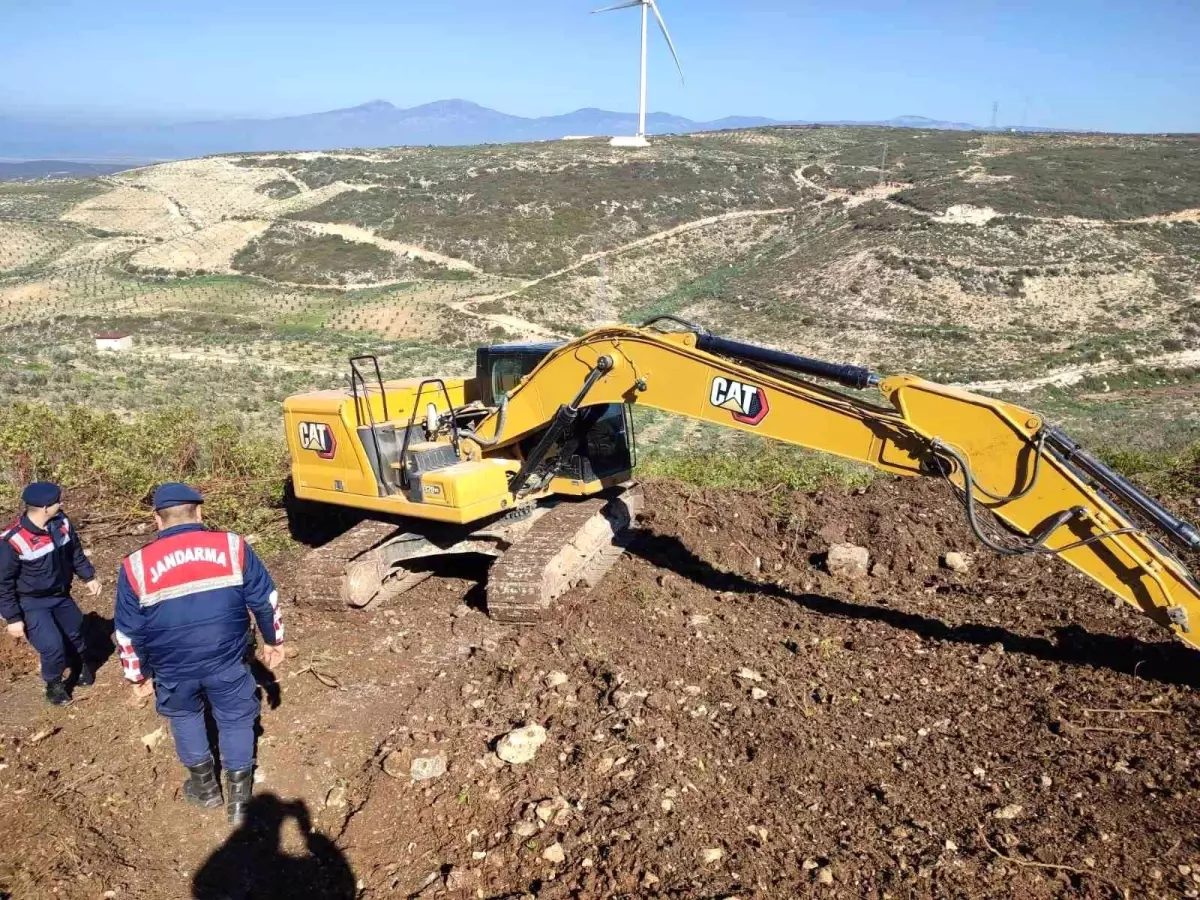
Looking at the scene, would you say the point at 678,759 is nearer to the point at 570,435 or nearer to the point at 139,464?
the point at 570,435

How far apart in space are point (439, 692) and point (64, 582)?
2924mm

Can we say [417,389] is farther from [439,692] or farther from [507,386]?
[439,692]

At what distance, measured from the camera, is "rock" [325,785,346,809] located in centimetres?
543

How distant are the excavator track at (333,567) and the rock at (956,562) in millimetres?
5571

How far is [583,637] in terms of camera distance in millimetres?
7293

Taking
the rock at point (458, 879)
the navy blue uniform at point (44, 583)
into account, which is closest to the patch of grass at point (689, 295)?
the navy blue uniform at point (44, 583)

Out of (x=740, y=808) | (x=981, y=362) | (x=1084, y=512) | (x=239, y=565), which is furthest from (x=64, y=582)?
(x=981, y=362)

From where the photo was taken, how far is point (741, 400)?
647cm

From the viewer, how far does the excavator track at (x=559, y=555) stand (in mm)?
7488

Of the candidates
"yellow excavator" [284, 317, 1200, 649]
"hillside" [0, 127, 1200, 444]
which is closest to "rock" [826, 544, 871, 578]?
"yellow excavator" [284, 317, 1200, 649]

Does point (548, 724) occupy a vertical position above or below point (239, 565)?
below

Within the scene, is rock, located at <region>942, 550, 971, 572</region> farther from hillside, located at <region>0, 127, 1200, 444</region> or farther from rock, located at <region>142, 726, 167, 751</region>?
hillside, located at <region>0, 127, 1200, 444</region>

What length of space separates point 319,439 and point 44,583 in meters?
2.94

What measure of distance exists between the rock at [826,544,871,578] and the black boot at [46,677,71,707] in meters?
6.75
